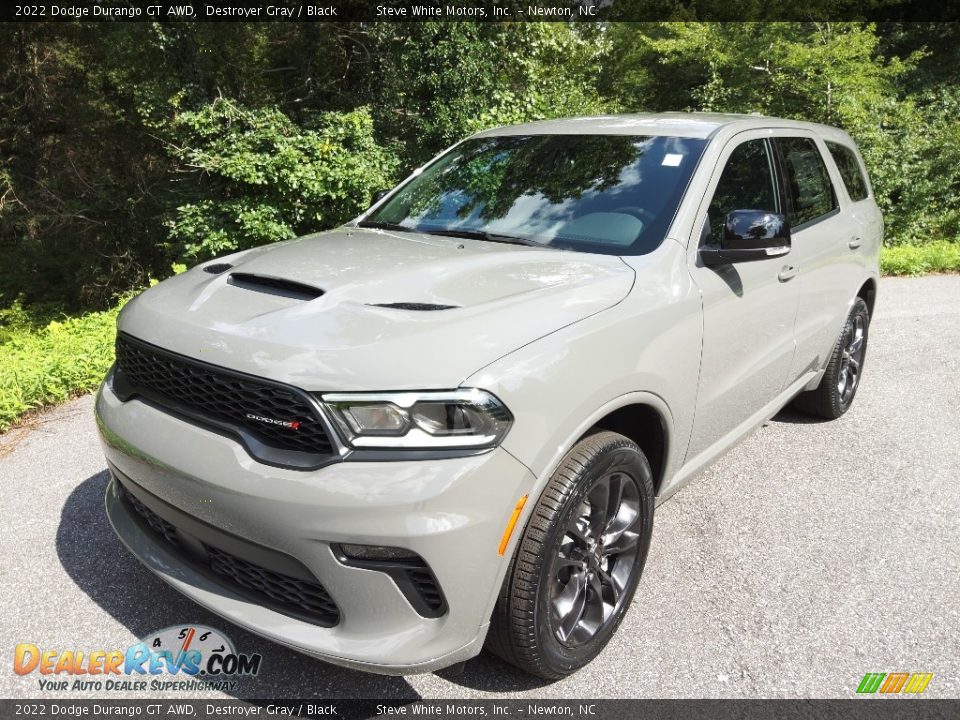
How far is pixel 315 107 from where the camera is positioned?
43.0ft

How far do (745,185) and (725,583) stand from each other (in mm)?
1775

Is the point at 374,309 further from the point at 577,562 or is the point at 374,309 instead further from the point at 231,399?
the point at 577,562

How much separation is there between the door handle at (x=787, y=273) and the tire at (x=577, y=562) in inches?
51.8

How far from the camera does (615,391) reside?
2.35m

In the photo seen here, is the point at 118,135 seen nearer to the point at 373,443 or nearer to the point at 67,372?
the point at 67,372

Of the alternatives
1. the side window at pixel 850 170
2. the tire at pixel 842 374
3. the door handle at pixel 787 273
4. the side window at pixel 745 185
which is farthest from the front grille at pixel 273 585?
the side window at pixel 850 170

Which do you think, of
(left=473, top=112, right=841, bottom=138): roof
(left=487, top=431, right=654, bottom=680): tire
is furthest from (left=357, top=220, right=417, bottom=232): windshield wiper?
(left=487, top=431, right=654, bottom=680): tire

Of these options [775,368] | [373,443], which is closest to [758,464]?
[775,368]

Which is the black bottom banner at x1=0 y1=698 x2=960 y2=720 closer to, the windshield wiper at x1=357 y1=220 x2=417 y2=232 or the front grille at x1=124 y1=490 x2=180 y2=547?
the front grille at x1=124 y1=490 x2=180 y2=547

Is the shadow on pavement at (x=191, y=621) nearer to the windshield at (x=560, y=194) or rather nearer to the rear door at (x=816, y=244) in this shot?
the windshield at (x=560, y=194)

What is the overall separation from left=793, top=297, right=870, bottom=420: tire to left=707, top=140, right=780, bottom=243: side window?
136cm

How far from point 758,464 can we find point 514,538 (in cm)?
259

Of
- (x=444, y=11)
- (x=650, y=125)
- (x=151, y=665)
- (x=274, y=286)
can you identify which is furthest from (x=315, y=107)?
(x=151, y=665)

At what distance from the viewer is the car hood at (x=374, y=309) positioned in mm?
1981
